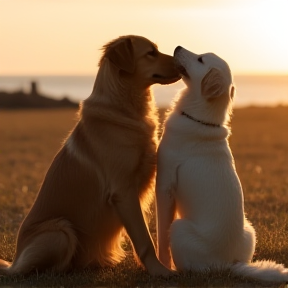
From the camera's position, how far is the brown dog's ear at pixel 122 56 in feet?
19.1

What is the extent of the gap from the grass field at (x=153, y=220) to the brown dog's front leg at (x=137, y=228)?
4.0 inches

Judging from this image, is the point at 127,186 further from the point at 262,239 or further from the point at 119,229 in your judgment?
the point at 262,239

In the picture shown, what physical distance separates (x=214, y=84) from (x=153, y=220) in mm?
3233

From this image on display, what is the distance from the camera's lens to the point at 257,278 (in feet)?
17.9

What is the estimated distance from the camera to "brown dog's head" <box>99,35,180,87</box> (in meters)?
5.88

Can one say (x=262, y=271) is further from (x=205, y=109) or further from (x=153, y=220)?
(x=153, y=220)

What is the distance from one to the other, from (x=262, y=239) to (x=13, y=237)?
2.56 meters

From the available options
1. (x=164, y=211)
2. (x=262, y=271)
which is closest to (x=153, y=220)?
(x=164, y=211)

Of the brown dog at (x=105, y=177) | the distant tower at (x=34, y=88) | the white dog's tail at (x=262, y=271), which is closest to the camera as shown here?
the white dog's tail at (x=262, y=271)

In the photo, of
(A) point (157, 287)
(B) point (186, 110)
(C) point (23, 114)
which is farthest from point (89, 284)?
(C) point (23, 114)

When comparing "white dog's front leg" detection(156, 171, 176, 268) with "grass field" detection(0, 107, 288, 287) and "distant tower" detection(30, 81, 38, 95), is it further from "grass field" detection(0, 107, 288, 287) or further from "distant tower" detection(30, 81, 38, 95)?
"distant tower" detection(30, 81, 38, 95)

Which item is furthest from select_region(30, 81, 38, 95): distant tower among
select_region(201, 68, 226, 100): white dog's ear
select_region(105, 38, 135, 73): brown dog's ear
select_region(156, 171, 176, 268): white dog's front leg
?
select_region(201, 68, 226, 100): white dog's ear

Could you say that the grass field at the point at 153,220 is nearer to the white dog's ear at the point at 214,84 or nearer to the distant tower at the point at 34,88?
the white dog's ear at the point at 214,84

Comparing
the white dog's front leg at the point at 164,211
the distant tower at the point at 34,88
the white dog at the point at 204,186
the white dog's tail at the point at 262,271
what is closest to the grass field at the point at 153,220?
the white dog's tail at the point at 262,271
